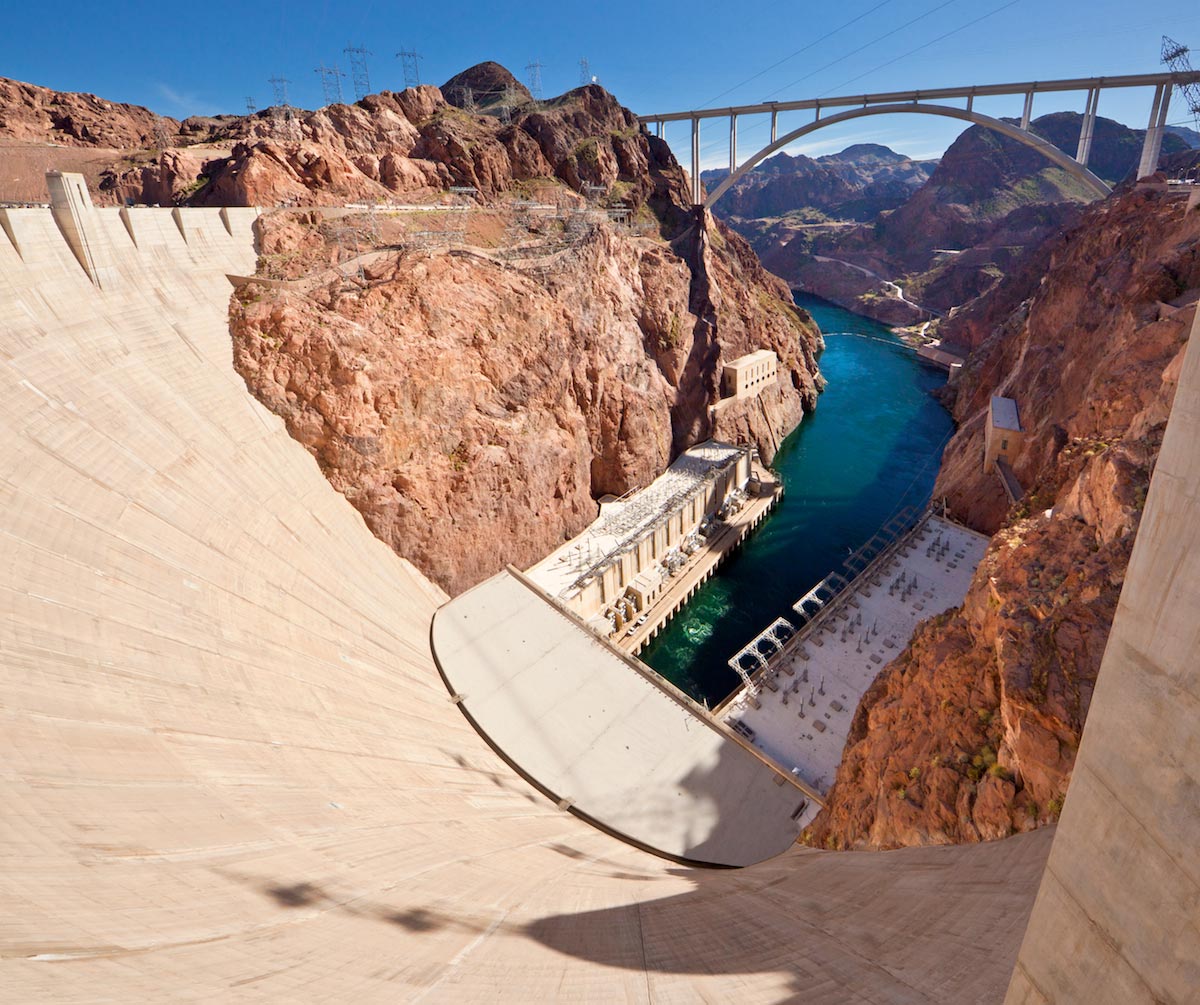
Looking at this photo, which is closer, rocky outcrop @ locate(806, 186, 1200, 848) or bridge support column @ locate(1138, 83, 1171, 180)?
rocky outcrop @ locate(806, 186, 1200, 848)

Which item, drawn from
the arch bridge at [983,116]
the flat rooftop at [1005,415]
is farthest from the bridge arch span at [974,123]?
the flat rooftop at [1005,415]

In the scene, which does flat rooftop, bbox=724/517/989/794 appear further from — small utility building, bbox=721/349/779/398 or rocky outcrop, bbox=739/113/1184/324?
rocky outcrop, bbox=739/113/1184/324

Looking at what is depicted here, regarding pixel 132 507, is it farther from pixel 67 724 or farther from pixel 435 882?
pixel 435 882

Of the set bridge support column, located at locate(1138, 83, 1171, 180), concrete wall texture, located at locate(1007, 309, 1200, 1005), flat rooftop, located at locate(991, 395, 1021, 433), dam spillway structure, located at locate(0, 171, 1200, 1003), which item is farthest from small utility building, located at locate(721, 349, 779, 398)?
concrete wall texture, located at locate(1007, 309, 1200, 1005)

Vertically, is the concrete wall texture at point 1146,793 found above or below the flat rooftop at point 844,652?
above

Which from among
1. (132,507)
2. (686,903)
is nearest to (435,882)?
(686,903)

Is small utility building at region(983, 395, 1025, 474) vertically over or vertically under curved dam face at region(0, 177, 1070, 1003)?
over

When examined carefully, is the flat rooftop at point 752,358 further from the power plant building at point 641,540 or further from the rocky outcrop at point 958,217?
the rocky outcrop at point 958,217
